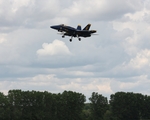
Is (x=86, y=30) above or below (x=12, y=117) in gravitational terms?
above

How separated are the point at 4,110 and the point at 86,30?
87.6 meters

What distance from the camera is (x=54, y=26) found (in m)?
120

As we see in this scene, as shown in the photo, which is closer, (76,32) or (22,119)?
(76,32)

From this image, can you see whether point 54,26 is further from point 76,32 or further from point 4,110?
point 4,110

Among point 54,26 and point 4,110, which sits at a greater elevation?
point 54,26

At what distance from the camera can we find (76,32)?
119000mm

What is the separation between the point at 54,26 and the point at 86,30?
7.33m

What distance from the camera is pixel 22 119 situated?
200 meters

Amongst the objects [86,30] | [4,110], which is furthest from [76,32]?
[4,110]

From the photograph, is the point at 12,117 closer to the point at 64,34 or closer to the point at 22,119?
the point at 22,119

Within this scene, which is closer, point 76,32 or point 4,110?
point 76,32

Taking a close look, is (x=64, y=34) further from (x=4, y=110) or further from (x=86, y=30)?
(x=4, y=110)

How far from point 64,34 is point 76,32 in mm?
2731

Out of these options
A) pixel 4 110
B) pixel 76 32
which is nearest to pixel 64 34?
pixel 76 32
